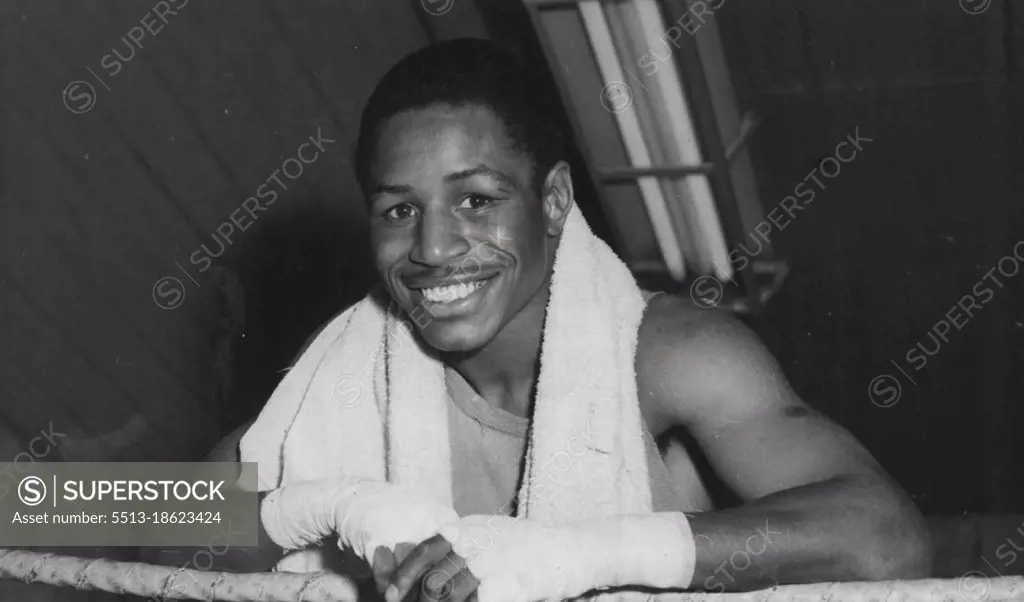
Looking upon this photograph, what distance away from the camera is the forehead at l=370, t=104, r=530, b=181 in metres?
1.25

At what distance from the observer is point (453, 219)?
126 centimetres

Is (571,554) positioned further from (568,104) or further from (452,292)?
(568,104)

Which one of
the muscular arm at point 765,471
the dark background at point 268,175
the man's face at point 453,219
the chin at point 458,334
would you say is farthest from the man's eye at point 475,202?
the dark background at point 268,175

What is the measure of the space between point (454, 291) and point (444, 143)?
6.1 inches

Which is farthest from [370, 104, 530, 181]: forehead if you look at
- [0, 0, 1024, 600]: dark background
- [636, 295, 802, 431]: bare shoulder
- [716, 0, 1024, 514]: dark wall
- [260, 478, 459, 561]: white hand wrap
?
[716, 0, 1024, 514]: dark wall

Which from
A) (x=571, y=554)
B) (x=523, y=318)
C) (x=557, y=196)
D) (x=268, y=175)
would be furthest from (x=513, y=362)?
(x=268, y=175)

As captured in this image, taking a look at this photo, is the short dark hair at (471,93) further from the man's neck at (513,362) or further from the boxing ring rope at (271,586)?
the boxing ring rope at (271,586)

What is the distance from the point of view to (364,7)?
1839 mm

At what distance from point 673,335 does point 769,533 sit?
304mm

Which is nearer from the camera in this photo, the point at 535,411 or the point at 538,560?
the point at 538,560

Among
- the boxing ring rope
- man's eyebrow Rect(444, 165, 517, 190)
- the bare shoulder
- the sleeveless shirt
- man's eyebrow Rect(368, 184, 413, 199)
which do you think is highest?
man's eyebrow Rect(444, 165, 517, 190)

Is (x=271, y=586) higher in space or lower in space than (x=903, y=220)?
lower

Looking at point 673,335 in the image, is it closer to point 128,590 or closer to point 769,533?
point 769,533

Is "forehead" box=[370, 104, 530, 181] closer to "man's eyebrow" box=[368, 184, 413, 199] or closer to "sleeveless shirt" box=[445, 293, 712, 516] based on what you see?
"man's eyebrow" box=[368, 184, 413, 199]
